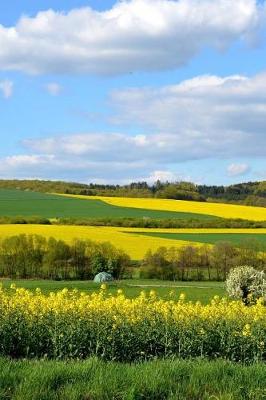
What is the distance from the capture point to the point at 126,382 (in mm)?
7004

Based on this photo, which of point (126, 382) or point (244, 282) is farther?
point (244, 282)

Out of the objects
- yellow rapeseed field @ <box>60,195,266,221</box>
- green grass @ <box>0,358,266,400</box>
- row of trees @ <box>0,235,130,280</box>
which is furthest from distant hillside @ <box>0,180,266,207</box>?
green grass @ <box>0,358,266,400</box>

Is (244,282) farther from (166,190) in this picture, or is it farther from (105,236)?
(166,190)

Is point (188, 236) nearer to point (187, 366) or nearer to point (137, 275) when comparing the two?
point (137, 275)

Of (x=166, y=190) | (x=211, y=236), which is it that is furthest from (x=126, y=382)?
(x=166, y=190)

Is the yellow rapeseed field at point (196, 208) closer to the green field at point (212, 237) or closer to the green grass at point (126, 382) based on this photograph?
the green field at point (212, 237)

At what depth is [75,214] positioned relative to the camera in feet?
254

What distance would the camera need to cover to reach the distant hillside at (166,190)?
10825 cm

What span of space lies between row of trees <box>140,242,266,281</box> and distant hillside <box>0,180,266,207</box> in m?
46.8

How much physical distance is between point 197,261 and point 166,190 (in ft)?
180

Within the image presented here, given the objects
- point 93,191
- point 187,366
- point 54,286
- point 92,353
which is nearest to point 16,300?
point 92,353

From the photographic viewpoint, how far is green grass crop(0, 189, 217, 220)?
76938 mm

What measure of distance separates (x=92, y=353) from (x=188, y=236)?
5780cm

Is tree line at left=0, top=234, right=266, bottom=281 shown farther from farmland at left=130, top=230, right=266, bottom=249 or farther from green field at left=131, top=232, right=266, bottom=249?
farmland at left=130, top=230, right=266, bottom=249
